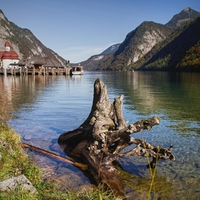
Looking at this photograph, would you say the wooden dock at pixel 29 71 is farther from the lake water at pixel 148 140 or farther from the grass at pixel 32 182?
the grass at pixel 32 182

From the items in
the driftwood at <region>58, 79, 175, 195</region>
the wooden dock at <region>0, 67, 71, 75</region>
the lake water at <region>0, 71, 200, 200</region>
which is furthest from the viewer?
the wooden dock at <region>0, 67, 71, 75</region>

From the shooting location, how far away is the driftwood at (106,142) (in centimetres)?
752

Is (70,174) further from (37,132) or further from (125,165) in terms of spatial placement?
(37,132)

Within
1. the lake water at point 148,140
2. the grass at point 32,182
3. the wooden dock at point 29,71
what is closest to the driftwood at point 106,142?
the lake water at point 148,140

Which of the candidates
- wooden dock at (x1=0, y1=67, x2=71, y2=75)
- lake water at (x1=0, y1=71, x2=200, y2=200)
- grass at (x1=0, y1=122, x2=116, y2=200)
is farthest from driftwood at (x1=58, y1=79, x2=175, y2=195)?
wooden dock at (x1=0, y1=67, x2=71, y2=75)

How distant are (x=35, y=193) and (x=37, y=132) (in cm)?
823

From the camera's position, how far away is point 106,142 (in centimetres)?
868

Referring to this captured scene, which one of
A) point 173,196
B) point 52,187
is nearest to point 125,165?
point 173,196

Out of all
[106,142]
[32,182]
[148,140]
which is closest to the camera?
[32,182]

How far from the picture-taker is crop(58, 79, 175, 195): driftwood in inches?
296

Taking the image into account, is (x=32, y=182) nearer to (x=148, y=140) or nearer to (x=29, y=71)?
(x=148, y=140)

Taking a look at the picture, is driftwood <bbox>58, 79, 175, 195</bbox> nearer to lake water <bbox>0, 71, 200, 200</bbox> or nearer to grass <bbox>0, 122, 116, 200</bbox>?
lake water <bbox>0, 71, 200, 200</bbox>

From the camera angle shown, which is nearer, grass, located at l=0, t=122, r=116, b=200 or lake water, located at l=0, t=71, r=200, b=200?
grass, located at l=0, t=122, r=116, b=200

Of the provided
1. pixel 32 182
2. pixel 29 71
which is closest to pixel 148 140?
pixel 32 182
